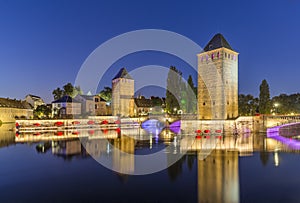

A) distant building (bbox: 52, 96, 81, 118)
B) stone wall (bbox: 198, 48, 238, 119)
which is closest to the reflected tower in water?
stone wall (bbox: 198, 48, 238, 119)

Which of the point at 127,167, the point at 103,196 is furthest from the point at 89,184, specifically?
the point at 127,167

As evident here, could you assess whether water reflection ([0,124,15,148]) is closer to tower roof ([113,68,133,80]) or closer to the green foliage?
the green foliage

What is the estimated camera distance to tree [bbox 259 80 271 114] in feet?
119

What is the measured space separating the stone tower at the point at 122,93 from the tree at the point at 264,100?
113ft

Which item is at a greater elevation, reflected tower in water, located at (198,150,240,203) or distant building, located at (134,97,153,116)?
distant building, located at (134,97,153,116)

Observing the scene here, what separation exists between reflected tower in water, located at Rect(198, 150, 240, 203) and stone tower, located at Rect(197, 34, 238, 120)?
17.6m

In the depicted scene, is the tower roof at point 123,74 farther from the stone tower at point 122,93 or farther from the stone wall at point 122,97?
the stone wall at point 122,97

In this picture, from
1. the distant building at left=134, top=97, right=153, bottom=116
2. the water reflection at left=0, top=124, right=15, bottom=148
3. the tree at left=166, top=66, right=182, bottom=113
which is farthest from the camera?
the distant building at left=134, top=97, right=153, bottom=116

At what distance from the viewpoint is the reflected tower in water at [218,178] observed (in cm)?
894

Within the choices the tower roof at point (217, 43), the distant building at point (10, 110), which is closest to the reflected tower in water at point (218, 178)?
the tower roof at point (217, 43)

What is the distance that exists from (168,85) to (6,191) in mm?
35450

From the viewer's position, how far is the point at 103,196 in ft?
29.5

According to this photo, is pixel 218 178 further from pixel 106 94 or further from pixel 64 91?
pixel 106 94

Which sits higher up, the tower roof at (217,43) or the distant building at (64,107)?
the tower roof at (217,43)
